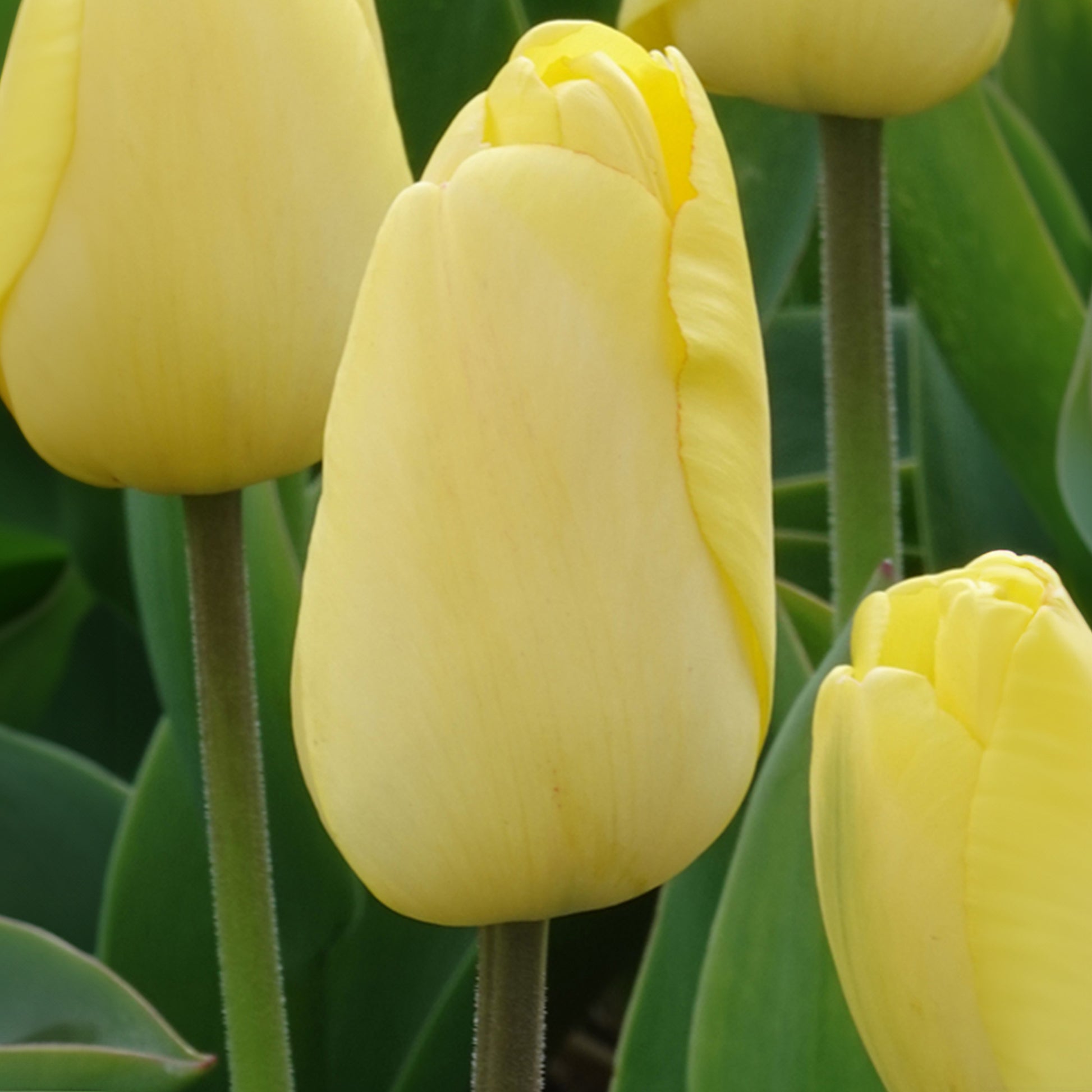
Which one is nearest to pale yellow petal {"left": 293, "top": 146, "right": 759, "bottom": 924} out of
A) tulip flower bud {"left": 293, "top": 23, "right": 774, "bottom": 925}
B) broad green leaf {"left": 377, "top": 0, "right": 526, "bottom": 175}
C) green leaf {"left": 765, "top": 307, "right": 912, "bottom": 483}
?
tulip flower bud {"left": 293, "top": 23, "right": 774, "bottom": 925}

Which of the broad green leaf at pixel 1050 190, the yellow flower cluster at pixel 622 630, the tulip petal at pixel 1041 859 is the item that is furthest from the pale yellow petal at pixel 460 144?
the broad green leaf at pixel 1050 190

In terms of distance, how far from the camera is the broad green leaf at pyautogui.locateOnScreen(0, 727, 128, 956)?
2.21ft

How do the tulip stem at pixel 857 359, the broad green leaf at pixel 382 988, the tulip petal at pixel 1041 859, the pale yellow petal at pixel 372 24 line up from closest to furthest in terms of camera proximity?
the tulip petal at pixel 1041 859 → the pale yellow petal at pixel 372 24 → the tulip stem at pixel 857 359 → the broad green leaf at pixel 382 988

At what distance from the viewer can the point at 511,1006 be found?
1.10ft

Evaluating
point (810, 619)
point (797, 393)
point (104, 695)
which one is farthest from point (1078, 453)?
point (104, 695)

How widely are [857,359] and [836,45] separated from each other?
0.09 meters

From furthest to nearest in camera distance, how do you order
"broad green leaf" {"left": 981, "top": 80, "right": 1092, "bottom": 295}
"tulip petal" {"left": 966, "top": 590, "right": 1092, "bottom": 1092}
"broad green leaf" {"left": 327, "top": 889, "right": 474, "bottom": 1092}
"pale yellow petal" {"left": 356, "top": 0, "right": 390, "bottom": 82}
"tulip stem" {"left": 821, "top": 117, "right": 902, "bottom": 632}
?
"broad green leaf" {"left": 981, "top": 80, "right": 1092, "bottom": 295}, "broad green leaf" {"left": 327, "top": 889, "right": 474, "bottom": 1092}, "tulip stem" {"left": 821, "top": 117, "right": 902, "bottom": 632}, "pale yellow petal" {"left": 356, "top": 0, "right": 390, "bottom": 82}, "tulip petal" {"left": 966, "top": 590, "right": 1092, "bottom": 1092}

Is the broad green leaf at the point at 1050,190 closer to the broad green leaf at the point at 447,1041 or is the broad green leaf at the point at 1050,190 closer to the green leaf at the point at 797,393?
the green leaf at the point at 797,393

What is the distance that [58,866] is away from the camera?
27.5 inches

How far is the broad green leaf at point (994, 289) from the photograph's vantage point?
26.1 inches

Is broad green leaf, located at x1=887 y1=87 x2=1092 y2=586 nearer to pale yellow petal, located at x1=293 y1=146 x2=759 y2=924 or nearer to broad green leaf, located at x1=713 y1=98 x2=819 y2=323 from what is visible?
broad green leaf, located at x1=713 y1=98 x2=819 y2=323

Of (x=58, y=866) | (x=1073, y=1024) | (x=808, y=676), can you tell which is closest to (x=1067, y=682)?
(x=1073, y=1024)

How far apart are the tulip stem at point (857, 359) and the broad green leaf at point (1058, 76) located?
0.33 meters

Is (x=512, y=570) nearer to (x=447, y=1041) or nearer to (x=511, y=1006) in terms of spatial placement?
(x=511, y=1006)
